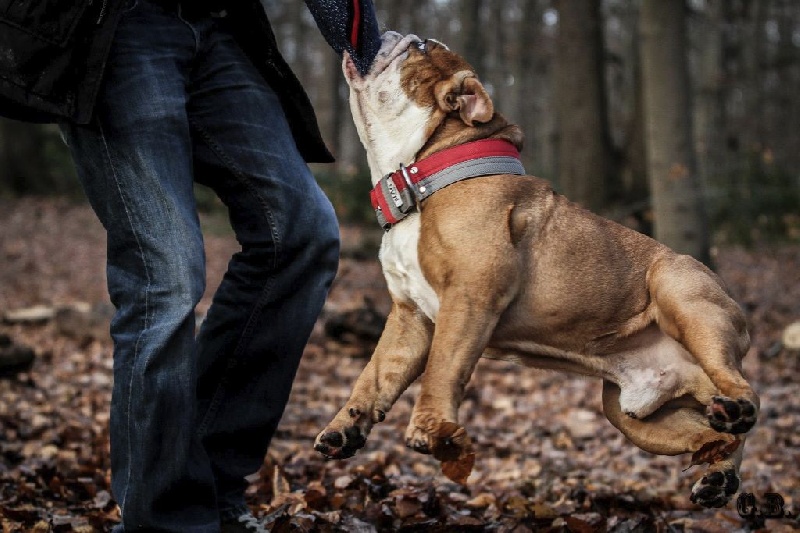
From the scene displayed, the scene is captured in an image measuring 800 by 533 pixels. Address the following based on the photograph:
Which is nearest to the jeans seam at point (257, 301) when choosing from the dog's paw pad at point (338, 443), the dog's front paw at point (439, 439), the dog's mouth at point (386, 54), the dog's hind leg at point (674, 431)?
the dog's mouth at point (386, 54)

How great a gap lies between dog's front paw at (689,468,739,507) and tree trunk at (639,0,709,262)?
19.3 ft

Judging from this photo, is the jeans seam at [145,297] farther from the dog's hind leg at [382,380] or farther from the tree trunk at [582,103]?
the tree trunk at [582,103]

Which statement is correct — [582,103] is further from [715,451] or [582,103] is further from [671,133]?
[715,451]

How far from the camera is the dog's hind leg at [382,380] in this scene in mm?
2896

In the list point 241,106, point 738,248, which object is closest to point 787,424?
point 241,106

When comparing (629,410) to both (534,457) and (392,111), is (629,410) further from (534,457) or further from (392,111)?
(534,457)

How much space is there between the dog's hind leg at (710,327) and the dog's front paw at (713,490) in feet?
0.69

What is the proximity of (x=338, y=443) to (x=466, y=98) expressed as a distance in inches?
49.6

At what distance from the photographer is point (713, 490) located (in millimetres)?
2861

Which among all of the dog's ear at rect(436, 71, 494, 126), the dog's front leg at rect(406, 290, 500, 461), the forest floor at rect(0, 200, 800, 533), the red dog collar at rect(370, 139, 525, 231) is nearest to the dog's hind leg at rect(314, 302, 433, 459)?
the dog's front leg at rect(406, 290, 500, 461)

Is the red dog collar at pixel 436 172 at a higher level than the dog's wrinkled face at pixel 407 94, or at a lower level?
lower

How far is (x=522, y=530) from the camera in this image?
11.2 feet

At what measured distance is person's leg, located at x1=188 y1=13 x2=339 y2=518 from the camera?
10.8 feet

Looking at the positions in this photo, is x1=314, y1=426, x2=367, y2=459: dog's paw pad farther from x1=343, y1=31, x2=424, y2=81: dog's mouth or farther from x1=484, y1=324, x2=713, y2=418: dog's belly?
x1=343, y1=31, x2=424, y2=81: dog's mouth
